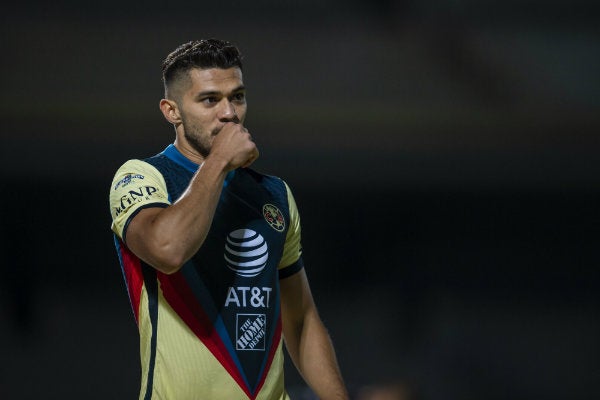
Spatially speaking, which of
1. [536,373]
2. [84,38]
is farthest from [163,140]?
[536,373]

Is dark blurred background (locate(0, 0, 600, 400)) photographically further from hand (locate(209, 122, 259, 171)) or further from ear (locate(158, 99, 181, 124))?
hand (locate(209, 122, 259, 171))

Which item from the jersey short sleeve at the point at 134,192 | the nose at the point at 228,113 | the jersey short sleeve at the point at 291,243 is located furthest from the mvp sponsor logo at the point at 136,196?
the jersey short sleeve at the point at 291,243

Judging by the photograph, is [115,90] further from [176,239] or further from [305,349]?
[176,239]

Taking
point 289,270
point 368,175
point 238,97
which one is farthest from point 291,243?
point 368,175

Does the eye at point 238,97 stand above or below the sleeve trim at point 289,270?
above

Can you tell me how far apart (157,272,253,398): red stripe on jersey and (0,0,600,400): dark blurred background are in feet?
6.97

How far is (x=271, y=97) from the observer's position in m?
4.35

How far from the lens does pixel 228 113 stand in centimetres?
206

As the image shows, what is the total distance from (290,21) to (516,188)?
1.40 m

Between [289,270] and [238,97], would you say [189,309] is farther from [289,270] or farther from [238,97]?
[238,97]

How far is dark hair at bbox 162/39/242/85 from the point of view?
2.11 m

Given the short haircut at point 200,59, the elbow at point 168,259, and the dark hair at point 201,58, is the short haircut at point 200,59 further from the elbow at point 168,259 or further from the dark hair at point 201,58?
the elbow at point 168,259

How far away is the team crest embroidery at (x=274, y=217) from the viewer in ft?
7.12

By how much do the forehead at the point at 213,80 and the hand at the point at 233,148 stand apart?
0.16 meters
